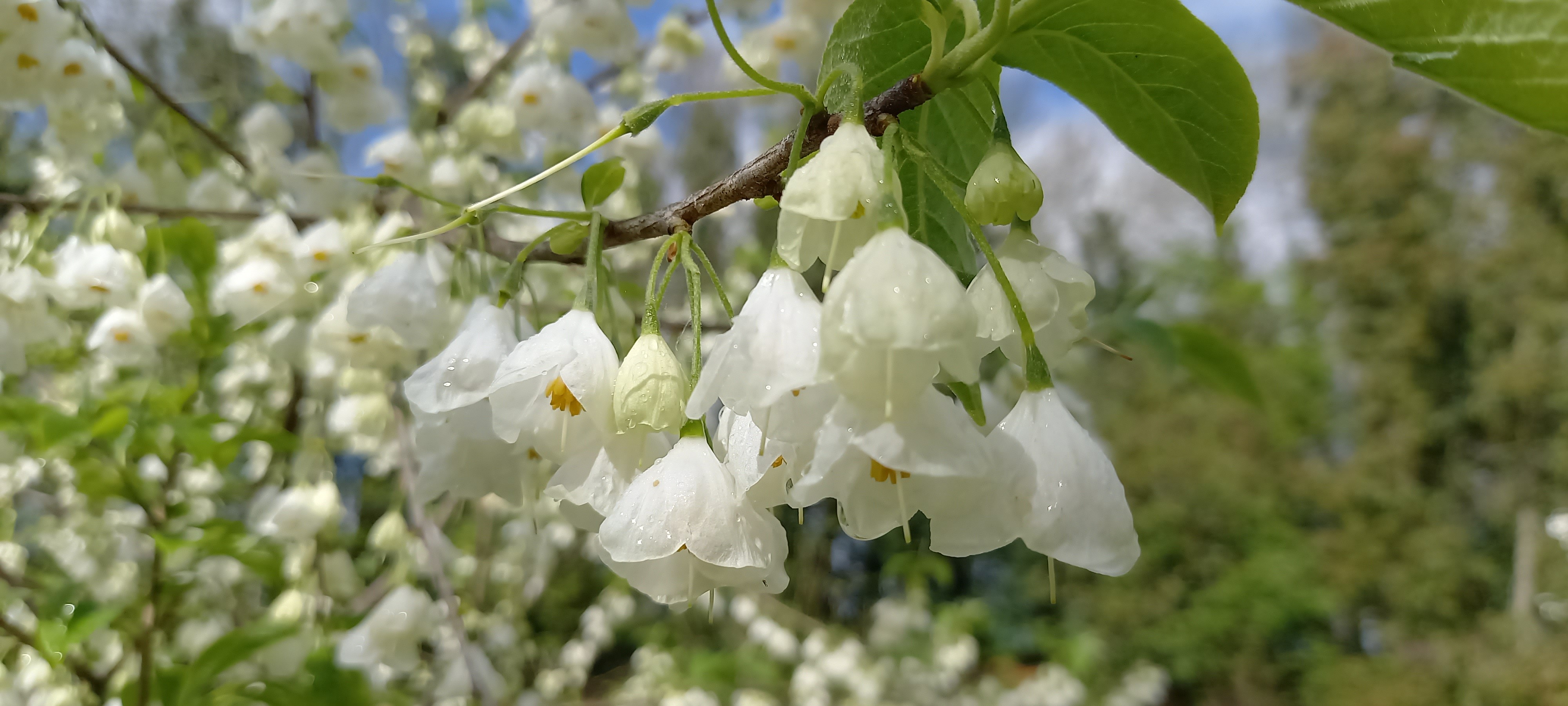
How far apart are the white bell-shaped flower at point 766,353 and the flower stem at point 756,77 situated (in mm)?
84

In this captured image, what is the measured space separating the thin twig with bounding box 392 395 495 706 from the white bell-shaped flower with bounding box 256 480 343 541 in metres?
0.10

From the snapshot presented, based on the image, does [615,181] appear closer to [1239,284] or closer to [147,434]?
[147,434]

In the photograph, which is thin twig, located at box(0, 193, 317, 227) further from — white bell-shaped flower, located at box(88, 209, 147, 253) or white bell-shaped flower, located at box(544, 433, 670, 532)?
white bell-shaped flower, located at box(544, 433, 670, 532)

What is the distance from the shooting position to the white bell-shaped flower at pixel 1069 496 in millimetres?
327

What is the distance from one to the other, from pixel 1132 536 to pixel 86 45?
47.2 inches

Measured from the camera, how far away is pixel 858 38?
41 centimetres

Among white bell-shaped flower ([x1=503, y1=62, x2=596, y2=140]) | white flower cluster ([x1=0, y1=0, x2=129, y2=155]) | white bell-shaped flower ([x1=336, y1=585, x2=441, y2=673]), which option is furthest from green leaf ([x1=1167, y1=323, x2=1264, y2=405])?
white flower cluster ([x1=0, y1=0, x2=129, y2=155])

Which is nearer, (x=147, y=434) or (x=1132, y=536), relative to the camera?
(x=1132, y=536)

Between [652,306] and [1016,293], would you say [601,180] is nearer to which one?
[652,306]

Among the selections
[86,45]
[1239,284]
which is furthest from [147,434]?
[1239,284]

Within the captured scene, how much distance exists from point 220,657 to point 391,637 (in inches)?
7.1

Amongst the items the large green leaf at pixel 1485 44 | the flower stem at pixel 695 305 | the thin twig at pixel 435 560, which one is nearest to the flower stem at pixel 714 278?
the flower stem at pixel 695 305

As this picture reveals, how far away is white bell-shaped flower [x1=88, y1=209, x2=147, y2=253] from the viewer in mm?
892

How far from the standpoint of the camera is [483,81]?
1.40 metres
